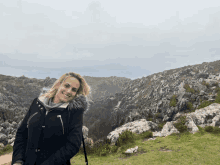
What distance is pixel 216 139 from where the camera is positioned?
643cm

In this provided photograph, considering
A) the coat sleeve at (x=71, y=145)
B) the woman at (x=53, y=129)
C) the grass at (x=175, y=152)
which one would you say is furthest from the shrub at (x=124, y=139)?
the coat sleeve at (x=71, y=145)

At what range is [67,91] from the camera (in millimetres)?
2080

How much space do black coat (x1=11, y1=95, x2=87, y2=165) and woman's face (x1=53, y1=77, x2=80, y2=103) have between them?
0.11 m

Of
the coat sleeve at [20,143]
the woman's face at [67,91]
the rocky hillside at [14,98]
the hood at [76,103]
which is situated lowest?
the rocky hillside at [14,98]

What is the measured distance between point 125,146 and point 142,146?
108 cm

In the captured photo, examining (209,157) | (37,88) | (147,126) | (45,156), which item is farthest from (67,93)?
(37,88)

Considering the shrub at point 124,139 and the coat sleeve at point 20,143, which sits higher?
the coat sleeve at point 20,143

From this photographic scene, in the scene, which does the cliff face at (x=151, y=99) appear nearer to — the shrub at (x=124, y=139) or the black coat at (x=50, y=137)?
the black coat at (x=50, y=137)

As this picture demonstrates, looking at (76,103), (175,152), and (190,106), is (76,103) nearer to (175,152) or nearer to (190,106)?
(175,152)

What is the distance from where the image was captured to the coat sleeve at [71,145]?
177cm

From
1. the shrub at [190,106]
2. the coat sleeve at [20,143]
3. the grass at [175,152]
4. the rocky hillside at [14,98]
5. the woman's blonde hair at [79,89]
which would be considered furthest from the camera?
the rocky hillside at [14,98]

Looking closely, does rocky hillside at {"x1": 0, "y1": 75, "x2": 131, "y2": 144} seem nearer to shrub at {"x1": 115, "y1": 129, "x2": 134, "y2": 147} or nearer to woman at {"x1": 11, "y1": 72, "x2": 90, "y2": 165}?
woman at {"x1": 11, "y1": 72, "x2": 90, "y2": 165}

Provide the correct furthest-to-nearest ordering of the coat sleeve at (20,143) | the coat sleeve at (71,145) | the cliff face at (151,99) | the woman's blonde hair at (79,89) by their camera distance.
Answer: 1. the cliff face at (151,99)
2. the woman's blonde hair at (79,89)
3. the coat sleeve at (20,143)
4. the coat sleeve at (71,145)

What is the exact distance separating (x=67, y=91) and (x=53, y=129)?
0.66 m
